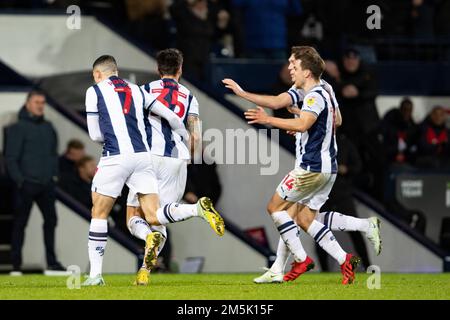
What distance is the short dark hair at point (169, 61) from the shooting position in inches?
492

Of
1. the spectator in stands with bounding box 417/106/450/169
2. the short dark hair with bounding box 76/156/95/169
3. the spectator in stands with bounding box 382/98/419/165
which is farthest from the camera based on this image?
the spectator in stands with bounding box 417/106/450/169

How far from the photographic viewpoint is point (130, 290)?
451 inches

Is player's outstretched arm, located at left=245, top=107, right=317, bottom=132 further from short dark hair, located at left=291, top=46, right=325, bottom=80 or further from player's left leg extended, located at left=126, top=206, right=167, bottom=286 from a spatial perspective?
player's left leg extended, located at left=126, top=206, right=167, bottom=286

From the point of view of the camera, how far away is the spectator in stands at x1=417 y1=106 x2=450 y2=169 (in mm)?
19453

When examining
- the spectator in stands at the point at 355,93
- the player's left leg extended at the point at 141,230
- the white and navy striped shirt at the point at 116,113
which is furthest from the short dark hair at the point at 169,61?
the spectator in stands at the point at 355,93

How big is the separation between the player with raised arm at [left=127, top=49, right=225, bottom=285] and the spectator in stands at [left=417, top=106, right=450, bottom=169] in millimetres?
7430

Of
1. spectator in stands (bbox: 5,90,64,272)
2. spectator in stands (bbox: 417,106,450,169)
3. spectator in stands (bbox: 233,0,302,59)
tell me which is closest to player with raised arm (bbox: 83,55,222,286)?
spectator in stands (bbox: 5,90,64,272)

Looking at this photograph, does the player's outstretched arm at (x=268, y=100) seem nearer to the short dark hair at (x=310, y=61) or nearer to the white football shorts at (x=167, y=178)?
the short dark hair at (x=310, y=61)

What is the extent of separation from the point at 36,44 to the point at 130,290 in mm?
8863

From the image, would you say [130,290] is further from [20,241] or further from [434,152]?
[434,152]

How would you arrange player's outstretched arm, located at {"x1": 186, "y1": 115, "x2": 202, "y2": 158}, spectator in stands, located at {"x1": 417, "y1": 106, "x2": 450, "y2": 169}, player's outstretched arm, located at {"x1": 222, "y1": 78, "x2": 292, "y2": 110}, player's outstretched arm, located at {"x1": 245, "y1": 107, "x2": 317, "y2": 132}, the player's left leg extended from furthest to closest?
spectator in stands, located at {"x1": 417, "y1": 106, "x2": 450, "y2": 169}
player's outstretched arm, located at {"x1": 186, "y1": 115, "x2": 202, "y2": 158}
the player's left leg extended
player's outstretched arm, located at {"x1": 222, "y1": 78, "x2": 292, "y2": 110}
player's outstretched arm, located at {"x1": 245, "y1": 107, "x2": 317, "y2": 132}

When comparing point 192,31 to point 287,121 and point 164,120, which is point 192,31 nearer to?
point 164,120

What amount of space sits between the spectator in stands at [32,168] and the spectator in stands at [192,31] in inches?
124

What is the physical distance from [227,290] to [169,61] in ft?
7.60
